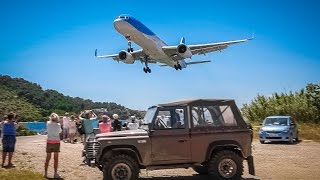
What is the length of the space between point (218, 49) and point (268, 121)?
56.5 ft

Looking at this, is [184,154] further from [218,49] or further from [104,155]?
[218,49]

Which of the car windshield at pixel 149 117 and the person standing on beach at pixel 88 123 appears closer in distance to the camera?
the car windshield at pixel 149 117

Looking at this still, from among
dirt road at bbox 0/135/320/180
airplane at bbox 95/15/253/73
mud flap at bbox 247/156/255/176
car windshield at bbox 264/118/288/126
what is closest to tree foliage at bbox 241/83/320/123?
airplane at bbox 95/15/253/73

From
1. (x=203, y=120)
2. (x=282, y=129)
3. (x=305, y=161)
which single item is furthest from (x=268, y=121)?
(x=203, y=120)

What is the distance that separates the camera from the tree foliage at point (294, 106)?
35.1 m

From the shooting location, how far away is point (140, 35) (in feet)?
107

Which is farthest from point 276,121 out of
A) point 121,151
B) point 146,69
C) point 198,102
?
point 146,69

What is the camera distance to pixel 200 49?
39.2 m

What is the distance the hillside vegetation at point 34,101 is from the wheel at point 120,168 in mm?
57343

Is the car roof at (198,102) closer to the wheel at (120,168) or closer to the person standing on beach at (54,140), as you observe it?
the wheel at (120,168)

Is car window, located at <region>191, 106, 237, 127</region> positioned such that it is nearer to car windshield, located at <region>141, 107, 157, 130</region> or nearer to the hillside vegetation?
car windshield, located at <region>141, 107, 157, 130</region>

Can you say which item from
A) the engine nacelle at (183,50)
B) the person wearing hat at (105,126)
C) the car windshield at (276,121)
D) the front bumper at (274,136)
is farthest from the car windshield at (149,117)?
the engine nacelle at (183,50)

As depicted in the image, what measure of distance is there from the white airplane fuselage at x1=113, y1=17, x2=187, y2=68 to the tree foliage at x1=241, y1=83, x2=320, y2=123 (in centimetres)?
1164

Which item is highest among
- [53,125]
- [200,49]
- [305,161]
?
[200,49]
